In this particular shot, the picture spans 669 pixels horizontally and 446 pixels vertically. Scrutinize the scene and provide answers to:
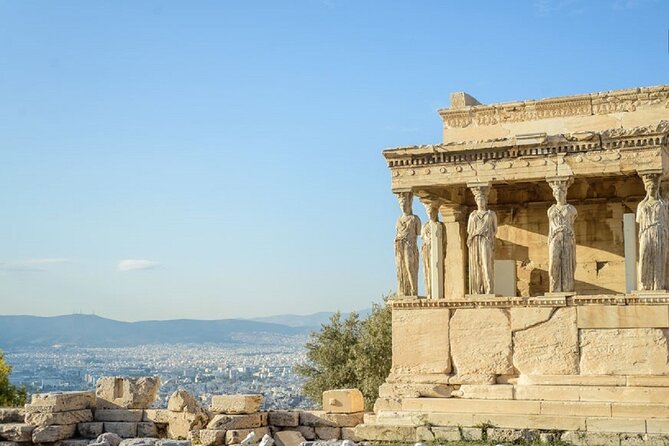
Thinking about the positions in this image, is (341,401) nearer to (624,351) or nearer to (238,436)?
(238,436)

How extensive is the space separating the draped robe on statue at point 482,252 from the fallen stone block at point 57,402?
23.9ft

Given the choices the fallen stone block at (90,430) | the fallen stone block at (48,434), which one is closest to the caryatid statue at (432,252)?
the fallen stone block at (90,430)

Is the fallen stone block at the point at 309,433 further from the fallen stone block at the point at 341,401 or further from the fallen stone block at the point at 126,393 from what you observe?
the fallen stone block at the point at 126,393

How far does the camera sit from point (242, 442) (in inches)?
688

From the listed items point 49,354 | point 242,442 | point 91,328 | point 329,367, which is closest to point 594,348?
point 242,442

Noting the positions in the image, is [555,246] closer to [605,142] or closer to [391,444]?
[605,142]

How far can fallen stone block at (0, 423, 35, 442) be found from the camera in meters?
18.5

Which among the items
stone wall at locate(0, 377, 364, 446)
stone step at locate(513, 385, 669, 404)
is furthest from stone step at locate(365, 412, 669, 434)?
stone wall at locate(0, 377, 364, 446)

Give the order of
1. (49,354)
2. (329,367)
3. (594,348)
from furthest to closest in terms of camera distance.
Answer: (49,354) → (329,367) → (594,348)

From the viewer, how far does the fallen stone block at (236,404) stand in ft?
60.1

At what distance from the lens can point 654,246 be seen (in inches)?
635

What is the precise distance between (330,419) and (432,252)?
352cm

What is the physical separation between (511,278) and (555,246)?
8.11 ft

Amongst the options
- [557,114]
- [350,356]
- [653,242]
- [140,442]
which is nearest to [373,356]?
[350,356]
